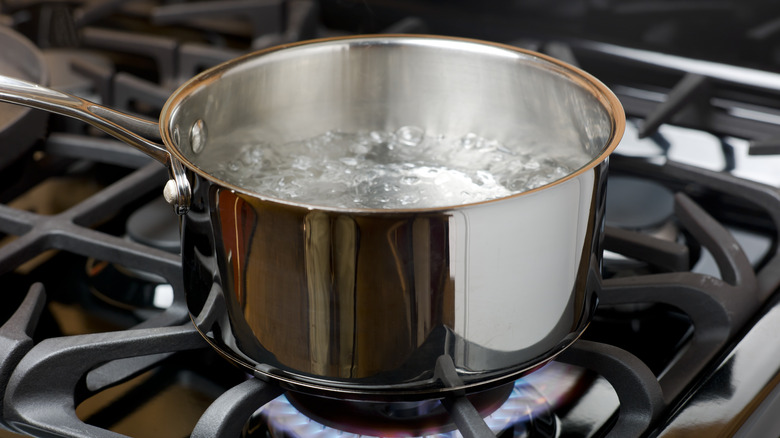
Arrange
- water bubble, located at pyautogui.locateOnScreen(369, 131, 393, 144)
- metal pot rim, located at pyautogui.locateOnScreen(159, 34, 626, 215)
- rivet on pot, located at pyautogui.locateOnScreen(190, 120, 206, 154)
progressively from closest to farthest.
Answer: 1. metal pot rim, located at pyautogui.locateOnScreen(159, 34, 626, 215)
2. rivet on pot, located at pyautogui.locateOnScreen(190, 120, 206, 154)
3. water bubble, located at pyautogui.locateOnScreen(369, 131, 393, 144)

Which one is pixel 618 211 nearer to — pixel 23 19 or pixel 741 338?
pixel 741 338

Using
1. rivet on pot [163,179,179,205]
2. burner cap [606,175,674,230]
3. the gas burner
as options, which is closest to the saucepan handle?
rivet on pot [163,179,179,205]

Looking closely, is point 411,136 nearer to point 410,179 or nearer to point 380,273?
point 410,179

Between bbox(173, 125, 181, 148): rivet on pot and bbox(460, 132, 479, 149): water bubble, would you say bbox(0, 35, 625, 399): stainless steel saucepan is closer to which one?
bbox(173, 125, 181, 148): rivet on pot

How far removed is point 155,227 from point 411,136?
0.58 ft

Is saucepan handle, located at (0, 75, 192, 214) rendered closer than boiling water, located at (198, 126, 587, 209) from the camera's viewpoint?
Yes

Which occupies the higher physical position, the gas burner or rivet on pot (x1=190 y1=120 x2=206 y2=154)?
rivet on pot (x1=190 y1=120 x2=206 y2=154)

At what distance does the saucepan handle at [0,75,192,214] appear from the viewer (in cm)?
37

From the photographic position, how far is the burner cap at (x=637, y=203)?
0.56 meters

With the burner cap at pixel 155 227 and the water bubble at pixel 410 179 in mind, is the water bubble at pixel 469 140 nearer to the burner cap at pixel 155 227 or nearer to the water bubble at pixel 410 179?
the water bubble at pixel 410 179

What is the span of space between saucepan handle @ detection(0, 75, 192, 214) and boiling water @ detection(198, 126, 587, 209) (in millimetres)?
81

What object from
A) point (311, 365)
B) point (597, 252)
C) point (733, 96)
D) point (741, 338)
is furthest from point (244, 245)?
point (733, 96)

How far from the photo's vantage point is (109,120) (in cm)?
39

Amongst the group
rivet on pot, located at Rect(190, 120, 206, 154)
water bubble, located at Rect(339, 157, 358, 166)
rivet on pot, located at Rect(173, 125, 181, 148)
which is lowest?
water bubble, located at Rect(339, 157, 358, 166)
